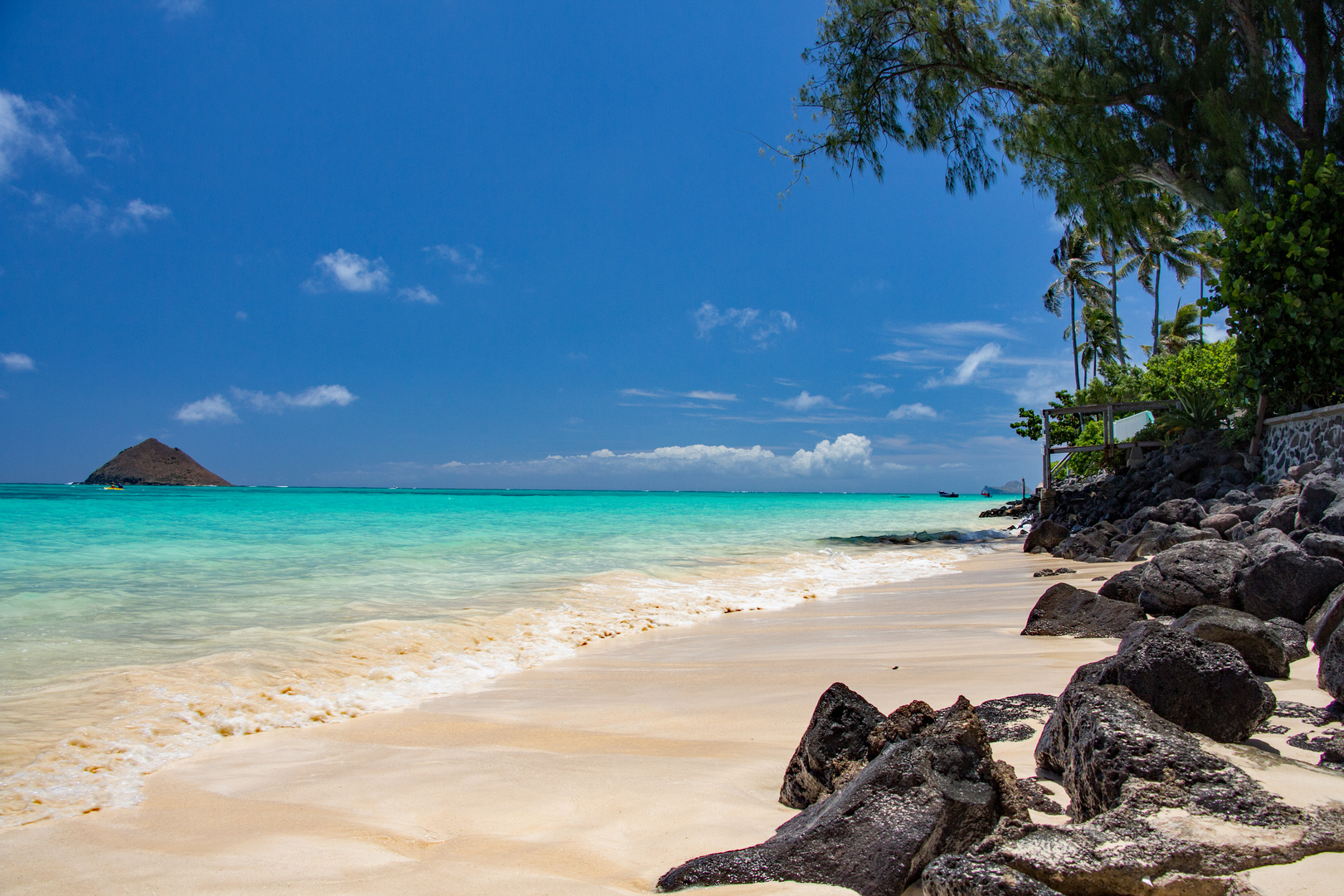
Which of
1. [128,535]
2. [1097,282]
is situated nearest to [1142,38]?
[128,535]

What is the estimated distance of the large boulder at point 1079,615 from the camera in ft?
16.0

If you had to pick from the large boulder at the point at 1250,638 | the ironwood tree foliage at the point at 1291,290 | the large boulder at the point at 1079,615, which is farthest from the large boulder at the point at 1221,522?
the large boulder at the point at 1250,638

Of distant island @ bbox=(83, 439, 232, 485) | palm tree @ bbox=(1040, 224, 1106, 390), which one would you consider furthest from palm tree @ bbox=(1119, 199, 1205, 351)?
distant island @ bbox=(83, 439, 232, 485)

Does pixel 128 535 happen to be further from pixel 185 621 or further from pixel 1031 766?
pixel 1031 766

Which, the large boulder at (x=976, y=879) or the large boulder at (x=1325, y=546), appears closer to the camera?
the large boulder at (x=976, y=879)

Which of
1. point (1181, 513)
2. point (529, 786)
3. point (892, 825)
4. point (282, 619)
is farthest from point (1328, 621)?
point (282, 619)

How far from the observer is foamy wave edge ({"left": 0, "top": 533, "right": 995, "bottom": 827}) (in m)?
3.21

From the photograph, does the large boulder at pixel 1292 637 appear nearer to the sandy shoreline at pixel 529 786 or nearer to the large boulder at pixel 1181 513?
the sandy shoreline at pixel 529 786

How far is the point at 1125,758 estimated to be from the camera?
75.8 inches

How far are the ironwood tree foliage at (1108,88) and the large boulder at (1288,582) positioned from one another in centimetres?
1067

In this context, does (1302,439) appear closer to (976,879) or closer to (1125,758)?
(1125,758)

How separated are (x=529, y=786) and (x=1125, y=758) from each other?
2.17m

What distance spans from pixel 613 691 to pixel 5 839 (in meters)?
2.88

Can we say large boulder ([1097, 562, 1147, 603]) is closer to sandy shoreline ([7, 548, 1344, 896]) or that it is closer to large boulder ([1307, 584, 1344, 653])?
sandy shoreline ([7, 548, 1344, 896])
